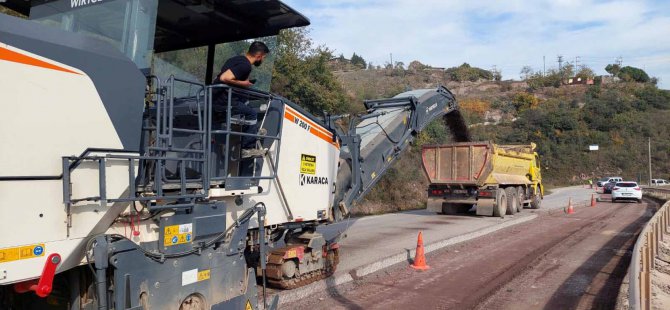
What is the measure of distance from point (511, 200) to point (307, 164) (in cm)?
1433

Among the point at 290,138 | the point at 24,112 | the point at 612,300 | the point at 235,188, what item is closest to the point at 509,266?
the point at 612,300

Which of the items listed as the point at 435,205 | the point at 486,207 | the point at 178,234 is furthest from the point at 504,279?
the point at 435,205

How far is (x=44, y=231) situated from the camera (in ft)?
10.1

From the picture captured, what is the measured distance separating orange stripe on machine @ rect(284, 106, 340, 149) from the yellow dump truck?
10981 mm

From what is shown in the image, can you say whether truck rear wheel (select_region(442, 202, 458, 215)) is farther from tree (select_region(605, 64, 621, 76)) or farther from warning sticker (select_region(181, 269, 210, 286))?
tree (select_region(605, 64, 621, 76))

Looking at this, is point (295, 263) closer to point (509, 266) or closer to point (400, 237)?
point (509, 266)

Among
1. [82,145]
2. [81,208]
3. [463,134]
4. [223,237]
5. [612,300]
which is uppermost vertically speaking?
[463,134]

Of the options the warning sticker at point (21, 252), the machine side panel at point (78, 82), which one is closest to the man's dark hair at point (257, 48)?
the machine side panel at point (78, 82)

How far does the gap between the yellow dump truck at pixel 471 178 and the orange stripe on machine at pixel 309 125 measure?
10981mm

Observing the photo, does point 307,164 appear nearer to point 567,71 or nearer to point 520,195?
point 520,195

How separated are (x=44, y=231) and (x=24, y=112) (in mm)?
737

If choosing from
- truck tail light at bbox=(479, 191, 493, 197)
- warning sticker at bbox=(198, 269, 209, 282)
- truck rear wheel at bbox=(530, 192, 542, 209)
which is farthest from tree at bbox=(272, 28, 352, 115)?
warning sticker at bbox=(198, 269, 209, 282)

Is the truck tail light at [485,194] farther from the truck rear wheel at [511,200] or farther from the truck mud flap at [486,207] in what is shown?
the truck rear wheel at [511,200]

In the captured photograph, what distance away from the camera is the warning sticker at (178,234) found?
395 cm
